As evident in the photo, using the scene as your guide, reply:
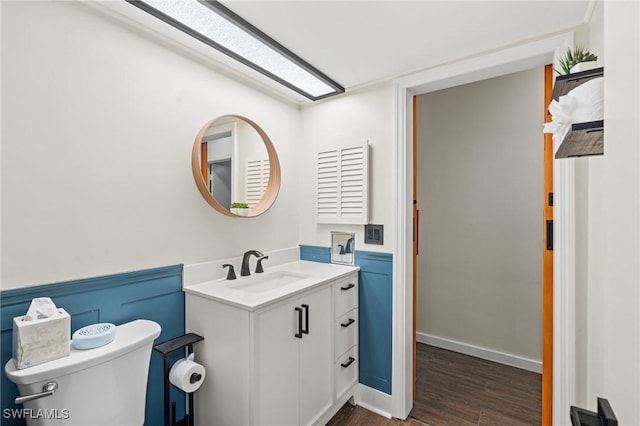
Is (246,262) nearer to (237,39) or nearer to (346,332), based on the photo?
(346,332)

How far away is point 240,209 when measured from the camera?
1949 mm

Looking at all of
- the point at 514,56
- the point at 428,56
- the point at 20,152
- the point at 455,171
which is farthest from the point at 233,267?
the point at 455,171

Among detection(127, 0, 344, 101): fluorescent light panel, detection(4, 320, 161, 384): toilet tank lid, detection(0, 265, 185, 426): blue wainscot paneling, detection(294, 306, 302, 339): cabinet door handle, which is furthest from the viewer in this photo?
detection(294, 306, 302, 339): cabinet door handle

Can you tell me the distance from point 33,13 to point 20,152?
0.55 m

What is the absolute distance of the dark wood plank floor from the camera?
1.95m

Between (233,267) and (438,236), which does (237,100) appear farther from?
(438,236)

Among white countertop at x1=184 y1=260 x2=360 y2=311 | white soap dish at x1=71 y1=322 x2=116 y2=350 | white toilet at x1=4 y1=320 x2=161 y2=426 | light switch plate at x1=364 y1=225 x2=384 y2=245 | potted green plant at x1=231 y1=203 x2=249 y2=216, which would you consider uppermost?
potted green plant at x1=231 y1=203 x2=249 y2=216

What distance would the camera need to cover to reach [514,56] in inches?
64.5

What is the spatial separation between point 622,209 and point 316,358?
1.64 m

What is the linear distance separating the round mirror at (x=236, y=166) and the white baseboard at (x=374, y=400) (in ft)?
4.78

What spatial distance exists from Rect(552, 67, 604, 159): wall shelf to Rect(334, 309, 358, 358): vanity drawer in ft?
4.84

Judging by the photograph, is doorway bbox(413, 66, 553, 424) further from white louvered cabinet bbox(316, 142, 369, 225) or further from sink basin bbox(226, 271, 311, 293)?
sink basin bbox(226, 271, 311, 293)

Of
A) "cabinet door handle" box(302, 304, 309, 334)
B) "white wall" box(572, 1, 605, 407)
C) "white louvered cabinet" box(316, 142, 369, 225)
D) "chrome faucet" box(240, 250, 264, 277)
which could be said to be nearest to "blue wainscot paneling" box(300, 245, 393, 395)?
"white louvered cabinet" box(316, 142, 369, 225)

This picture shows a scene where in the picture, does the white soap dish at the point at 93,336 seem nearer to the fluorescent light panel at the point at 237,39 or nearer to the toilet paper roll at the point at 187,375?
the toilet paper roll at the point at 187,375
